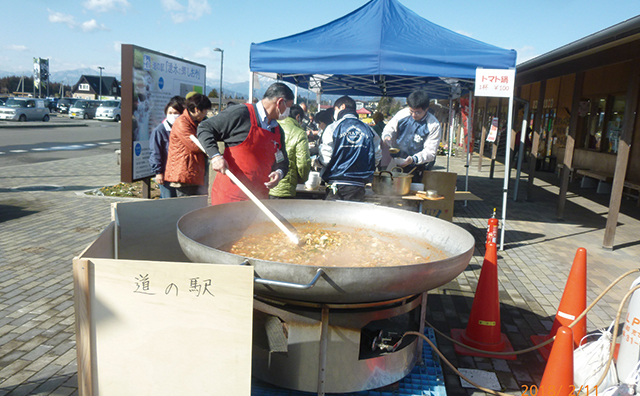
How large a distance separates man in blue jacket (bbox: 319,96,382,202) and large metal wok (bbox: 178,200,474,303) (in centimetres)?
148

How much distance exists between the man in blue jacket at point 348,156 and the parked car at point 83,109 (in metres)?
42.0

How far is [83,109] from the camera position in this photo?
4047cm

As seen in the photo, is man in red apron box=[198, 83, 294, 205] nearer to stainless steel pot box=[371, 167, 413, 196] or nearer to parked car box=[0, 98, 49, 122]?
stainless steel pot box=[371, 167, 413, 196]

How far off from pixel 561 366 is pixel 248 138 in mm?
2660

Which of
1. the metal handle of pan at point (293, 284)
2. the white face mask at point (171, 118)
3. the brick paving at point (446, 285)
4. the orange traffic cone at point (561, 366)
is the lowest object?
the brick paving at point (446, 285)

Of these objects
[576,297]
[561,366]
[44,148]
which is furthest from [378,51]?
[44,148]

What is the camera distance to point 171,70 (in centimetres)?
750

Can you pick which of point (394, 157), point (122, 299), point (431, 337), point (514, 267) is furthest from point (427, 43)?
point (122, 299)

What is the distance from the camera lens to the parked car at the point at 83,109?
132 feet

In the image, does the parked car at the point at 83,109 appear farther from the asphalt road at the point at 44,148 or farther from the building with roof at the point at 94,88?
the building with roof at the point at 94,88

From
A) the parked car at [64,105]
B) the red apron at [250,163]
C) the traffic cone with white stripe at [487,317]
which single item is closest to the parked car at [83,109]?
the parked car at [64,105]

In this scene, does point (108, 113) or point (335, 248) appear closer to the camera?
point (335, 248)

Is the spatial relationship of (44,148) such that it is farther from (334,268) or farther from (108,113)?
(108,113)

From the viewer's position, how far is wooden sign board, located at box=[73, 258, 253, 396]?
6.57 ft
